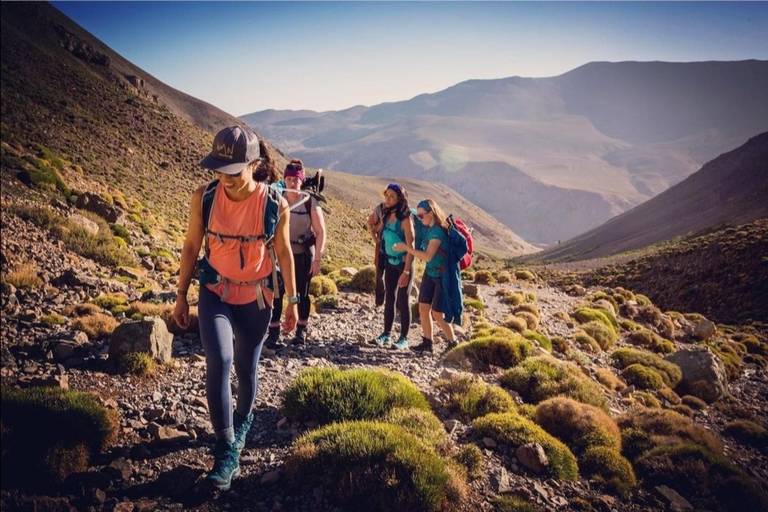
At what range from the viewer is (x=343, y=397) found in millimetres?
4504

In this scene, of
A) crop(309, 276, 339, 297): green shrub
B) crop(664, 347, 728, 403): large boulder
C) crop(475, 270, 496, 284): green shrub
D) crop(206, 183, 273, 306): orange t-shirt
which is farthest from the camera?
crop(475, 270, 496, 284): green shrub

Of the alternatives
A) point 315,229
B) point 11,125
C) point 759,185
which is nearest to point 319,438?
point 315,229

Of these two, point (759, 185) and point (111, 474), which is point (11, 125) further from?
point (759, 185)

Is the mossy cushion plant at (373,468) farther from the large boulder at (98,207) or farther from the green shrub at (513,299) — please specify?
the large boulder at (98,207)

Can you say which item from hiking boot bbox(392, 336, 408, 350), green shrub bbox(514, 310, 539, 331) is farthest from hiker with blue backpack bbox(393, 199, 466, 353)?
green shrub bbox(514, 310, 539, 331)

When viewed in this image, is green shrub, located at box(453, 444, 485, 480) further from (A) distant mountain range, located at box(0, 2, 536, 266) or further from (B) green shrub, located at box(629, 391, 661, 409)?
(A) distant mountain range, located at box(0, 2, 536, 266)

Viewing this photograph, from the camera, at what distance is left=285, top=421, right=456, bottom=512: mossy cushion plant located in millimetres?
3123

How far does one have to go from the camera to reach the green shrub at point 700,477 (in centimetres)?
436

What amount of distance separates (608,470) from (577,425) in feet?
2.46

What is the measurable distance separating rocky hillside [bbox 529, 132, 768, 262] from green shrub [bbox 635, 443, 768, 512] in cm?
6471

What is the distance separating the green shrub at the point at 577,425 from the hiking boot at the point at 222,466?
4.11m

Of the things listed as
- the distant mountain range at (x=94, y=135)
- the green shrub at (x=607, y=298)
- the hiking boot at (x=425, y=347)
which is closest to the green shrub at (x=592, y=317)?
the green shrub at (x=607, y=298)

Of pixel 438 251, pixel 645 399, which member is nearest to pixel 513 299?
pixel 645 399

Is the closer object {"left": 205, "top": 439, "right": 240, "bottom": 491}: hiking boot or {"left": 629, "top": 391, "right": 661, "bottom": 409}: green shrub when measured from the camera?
{"left": 205, "top": 439, "right": 240, "bottom": 491}: hiking boot
